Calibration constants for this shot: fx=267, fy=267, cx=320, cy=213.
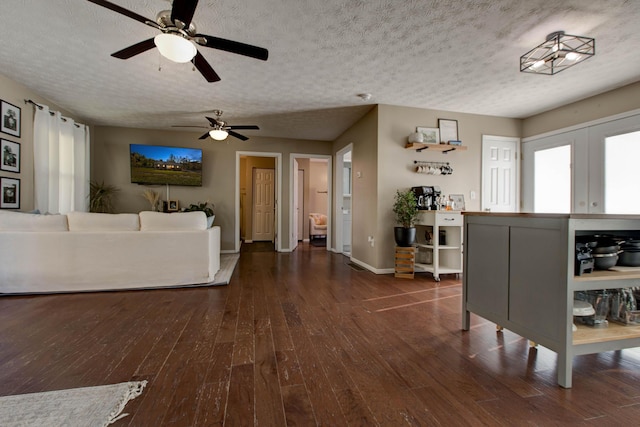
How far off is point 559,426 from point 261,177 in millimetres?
7317

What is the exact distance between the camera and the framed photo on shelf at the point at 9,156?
10.8 ft

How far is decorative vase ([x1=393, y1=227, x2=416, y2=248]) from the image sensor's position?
3.69m

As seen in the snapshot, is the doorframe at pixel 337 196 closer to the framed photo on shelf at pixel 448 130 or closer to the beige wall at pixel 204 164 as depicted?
the beige wall at pixel 204 164

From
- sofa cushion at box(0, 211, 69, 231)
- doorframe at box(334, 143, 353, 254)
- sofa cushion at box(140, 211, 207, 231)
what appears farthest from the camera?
doorframe at box(334, 143, 353, 254)

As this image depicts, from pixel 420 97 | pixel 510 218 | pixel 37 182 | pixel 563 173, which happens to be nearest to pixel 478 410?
pixel 510 218

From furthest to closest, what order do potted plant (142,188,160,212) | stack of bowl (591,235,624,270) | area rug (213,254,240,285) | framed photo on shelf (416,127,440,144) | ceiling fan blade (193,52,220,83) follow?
potted plant (142,188,160,212) < framed photo on shelf (416,127,440,144) < area rug (213,254,240,285) < ceiling fan blade (193,52,220,83) < stack of bowl (591,235,624,270)

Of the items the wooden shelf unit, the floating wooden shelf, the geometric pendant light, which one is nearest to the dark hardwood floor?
the wooden shelf unit

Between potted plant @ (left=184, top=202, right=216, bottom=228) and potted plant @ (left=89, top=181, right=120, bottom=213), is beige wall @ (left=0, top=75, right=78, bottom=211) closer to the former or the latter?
potted plant @ (left=89, top=181, right=120, bottom=213)

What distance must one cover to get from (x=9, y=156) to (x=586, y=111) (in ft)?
25.2

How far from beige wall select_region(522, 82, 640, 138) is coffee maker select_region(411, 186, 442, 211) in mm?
Answer: 2118

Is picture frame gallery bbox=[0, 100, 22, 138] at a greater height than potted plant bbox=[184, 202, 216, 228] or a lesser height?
greater

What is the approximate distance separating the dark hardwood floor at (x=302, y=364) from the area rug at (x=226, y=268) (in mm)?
629

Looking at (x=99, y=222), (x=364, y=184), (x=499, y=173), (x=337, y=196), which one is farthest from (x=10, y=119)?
(x=499, y=173)

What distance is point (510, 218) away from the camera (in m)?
1.73
